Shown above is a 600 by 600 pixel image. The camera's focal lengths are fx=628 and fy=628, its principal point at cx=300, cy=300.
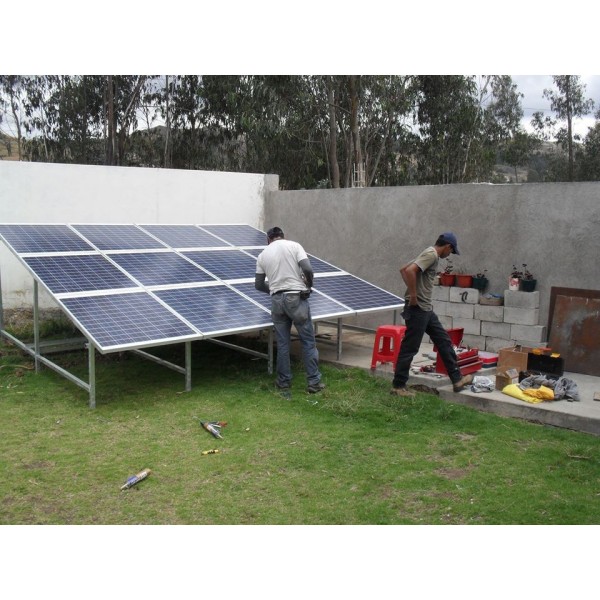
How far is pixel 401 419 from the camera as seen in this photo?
6.47 m

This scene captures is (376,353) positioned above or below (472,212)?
below

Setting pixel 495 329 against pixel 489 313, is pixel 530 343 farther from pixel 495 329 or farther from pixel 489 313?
pixel 489 313

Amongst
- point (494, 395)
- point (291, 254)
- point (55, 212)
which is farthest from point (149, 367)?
point (494, 395)

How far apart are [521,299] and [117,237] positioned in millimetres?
5832

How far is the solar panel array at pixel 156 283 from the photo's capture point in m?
6.82

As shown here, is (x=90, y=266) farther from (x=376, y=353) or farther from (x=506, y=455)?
(x=506, y=455)

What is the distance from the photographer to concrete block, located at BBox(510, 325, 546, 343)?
28.7 ft

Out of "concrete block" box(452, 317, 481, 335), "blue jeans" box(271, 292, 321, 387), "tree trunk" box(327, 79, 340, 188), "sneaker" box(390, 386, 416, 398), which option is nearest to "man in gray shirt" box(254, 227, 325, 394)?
"blue jeans" box(271, 292, 321, 387)

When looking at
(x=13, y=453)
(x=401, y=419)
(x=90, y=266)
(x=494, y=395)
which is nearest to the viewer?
(x=13, y=453)

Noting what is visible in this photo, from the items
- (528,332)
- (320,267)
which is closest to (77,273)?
(320,267)

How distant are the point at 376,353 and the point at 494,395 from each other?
5.59 feet

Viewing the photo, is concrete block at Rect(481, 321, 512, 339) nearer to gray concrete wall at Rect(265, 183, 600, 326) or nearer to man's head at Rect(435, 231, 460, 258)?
gray concrete wall at Rect(265, 183, 600, 326)

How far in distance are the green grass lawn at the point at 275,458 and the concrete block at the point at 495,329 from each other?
2.26m

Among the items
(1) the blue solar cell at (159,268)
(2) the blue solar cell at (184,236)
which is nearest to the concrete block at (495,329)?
(1) the blue solar cell at (159,268)
